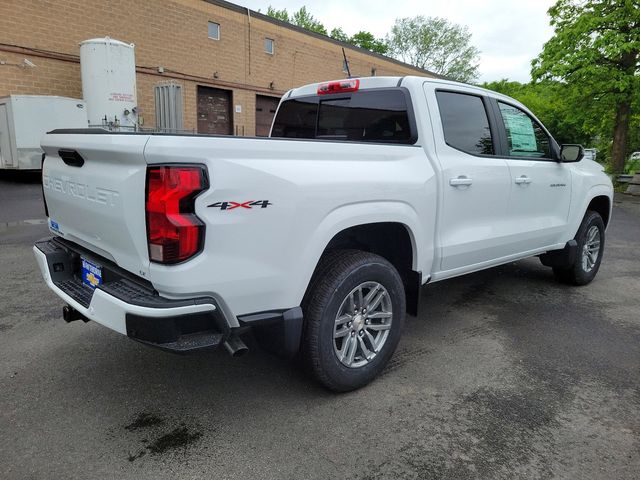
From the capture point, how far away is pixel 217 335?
2.20m

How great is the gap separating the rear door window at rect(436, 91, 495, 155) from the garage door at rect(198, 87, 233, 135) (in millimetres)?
16388

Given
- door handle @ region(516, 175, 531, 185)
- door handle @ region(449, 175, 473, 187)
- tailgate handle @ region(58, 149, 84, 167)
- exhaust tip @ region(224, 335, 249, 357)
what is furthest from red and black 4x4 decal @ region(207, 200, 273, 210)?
door handle @ region(516, 175, 531, 185)

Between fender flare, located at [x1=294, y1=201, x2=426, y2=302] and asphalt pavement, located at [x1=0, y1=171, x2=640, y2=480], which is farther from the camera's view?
fender flare, located at [x1=294, y1=201, x2=426, y2=302]

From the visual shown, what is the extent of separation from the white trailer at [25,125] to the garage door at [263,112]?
10759mm

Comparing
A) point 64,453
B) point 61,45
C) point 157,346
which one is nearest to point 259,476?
point 157,346

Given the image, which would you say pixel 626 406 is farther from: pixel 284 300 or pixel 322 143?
pixel 322 143

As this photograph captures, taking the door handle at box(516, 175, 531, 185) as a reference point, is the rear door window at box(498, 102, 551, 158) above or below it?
above

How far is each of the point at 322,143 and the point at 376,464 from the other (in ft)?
5.45

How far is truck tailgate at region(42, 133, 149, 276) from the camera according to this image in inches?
84.4

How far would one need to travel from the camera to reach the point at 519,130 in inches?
165

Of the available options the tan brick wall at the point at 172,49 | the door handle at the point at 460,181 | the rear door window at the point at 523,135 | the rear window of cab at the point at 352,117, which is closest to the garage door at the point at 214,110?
the tan brick wall at the point at 172,49

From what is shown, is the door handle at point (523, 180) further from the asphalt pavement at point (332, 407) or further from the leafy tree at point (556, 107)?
the leafy tree at point (556, 107)

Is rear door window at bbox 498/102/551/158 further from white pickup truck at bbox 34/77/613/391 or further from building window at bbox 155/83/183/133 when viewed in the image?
building window at bbox 155/83/183/133

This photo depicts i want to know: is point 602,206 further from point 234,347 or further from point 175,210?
point 175,210
